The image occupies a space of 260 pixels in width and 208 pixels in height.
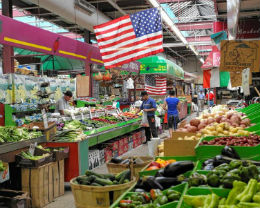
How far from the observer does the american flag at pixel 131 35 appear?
9000 mm

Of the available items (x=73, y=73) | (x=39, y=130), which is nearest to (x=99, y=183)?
(x=39, y=130)

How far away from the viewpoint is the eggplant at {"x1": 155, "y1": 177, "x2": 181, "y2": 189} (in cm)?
300

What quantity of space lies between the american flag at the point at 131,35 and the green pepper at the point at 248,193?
7150mm

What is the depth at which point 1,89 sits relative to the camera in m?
7.96

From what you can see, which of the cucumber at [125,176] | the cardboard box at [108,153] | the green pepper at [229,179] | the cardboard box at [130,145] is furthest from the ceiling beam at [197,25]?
the green pepper at [229,179]

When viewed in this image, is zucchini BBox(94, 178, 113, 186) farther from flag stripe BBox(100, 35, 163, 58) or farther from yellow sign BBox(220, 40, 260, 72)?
flag stripe BBox(100, 35, 163, 58)

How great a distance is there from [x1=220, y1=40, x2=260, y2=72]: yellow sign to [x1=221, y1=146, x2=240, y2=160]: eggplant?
4.38 metres

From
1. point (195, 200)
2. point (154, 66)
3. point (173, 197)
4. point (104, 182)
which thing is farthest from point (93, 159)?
point (154, 66)

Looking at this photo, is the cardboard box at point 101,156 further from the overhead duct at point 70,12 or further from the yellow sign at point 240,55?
the overhead duct at point 70,12

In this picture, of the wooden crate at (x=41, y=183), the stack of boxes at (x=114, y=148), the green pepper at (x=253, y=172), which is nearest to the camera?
the green pepper at (x=253, y=172)

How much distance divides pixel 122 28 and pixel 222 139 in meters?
5.60

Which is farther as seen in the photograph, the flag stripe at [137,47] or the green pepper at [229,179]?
the flag stripe at [137,47]

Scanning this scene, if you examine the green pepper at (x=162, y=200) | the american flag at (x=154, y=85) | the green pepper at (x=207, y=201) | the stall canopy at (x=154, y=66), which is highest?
the stall canopy at (x=154, y=66)

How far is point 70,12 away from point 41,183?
17.9 feet
